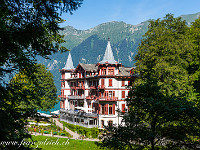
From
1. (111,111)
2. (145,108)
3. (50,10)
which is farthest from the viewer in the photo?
(111,111)

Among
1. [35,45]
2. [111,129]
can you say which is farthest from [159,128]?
[35,45]

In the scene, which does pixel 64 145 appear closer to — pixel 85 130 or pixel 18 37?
pixel 85 130

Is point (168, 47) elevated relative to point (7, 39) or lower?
elevated

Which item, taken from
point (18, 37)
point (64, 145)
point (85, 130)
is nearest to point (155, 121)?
point (18, 37)

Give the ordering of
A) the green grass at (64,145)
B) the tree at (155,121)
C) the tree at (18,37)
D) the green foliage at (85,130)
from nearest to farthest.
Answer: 1. the tree at (18,37)
2. the tree at (155,121)
3. the green grass at (64,145)
4. the green foliage at (85,130)

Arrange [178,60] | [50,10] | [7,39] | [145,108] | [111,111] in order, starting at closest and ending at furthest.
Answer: [7,39] < [50,10] < [145,108] < [178,60] < [111,111]

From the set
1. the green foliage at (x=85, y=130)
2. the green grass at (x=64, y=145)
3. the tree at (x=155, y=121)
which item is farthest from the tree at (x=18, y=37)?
the green foliage at (x=85, y=130)

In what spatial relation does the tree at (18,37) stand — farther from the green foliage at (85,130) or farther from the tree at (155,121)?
the green foliage at (85,130)

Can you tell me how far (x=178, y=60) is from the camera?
1030 inches

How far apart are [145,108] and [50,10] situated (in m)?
7.24

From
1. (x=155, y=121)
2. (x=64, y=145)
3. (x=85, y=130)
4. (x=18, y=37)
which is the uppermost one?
(x=18, y=37)

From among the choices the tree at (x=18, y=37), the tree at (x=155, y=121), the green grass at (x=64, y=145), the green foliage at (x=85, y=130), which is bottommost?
the green foliage at (x=85, y=130)

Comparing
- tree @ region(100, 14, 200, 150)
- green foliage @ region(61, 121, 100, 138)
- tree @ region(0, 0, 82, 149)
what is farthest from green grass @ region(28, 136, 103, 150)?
tree @ region(0, 0, 82, 149)

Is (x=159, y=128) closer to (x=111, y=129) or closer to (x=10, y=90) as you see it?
(x=111, y=129)
